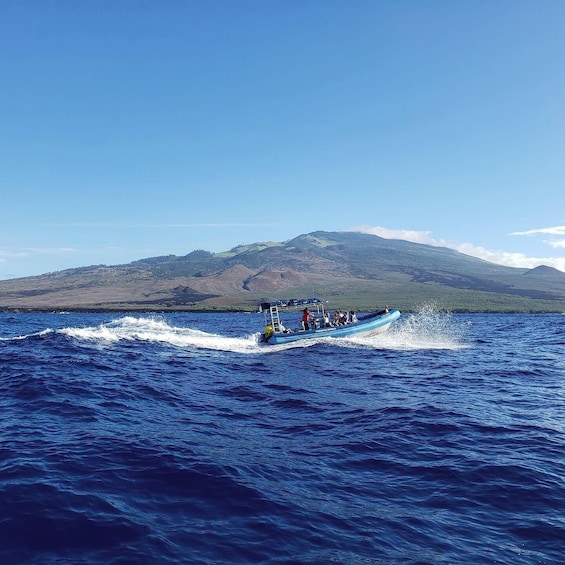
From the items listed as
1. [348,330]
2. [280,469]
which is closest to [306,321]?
[348,330]

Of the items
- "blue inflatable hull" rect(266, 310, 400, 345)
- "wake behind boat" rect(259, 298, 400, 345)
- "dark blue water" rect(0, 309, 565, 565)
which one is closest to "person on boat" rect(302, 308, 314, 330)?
"wake behind boat" rect(259, 298, 400, 345)

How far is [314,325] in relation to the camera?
4269cm

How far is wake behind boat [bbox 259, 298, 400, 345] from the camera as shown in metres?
40.1

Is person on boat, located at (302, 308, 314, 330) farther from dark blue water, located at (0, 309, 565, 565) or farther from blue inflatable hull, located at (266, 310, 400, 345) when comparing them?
dark blue water, located at (0, 309, 565, 565)

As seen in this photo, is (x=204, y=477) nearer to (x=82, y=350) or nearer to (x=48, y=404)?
(x=48, y=404)

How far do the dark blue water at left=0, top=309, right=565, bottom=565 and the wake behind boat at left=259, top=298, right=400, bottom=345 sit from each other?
15309 millimetres

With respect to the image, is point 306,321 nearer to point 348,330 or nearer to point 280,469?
point 348,330

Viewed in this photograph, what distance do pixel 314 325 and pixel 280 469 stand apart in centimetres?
3100

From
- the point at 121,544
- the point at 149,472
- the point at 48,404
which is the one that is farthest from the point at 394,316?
the point at 121,544

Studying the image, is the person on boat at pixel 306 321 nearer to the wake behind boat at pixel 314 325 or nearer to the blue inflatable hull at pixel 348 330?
the wake behind boat at pixel 314 325

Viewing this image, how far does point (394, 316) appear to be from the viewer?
48.1m

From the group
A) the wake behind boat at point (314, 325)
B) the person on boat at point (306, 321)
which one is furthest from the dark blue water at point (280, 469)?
the person on boat at point (306, 321)

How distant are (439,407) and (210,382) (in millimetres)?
11589

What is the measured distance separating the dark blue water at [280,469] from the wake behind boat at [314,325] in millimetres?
15309
